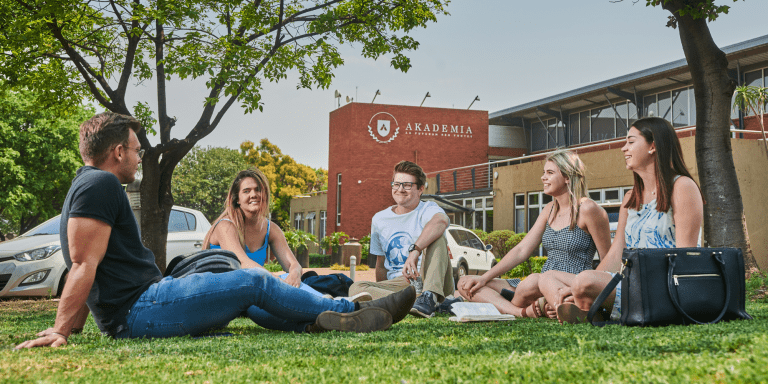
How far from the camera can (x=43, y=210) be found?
1304 inches

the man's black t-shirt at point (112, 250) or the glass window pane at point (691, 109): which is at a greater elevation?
the glass window pane at point (691, 109)

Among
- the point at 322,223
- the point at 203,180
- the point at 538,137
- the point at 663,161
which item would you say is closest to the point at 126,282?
the point at 663,161

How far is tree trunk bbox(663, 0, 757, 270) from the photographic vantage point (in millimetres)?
9086

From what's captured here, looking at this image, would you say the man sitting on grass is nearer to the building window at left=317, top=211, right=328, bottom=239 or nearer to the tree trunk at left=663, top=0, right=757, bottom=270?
the tree trunk at left=663, top=0, right=757, bottom=270

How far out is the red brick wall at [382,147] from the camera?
34.1 m

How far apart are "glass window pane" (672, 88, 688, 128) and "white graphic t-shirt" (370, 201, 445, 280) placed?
70.0 ft

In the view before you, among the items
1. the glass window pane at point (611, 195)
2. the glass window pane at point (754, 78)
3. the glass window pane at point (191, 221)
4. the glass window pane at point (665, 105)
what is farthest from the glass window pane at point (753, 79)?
the glass window pane at point (191, 221)

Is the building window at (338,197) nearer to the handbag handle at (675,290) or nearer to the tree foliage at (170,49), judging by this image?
the tree foliage at (170,49)

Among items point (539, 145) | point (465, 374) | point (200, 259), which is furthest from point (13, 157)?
point (465, 374)

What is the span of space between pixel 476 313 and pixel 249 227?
76.9 inches

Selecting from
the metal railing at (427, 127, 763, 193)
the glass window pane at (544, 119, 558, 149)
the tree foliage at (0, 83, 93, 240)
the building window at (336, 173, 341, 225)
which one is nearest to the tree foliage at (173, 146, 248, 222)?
the tree foliage at (0, 83, 93, 240)

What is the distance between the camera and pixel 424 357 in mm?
2689

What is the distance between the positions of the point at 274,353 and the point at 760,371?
6.44ft

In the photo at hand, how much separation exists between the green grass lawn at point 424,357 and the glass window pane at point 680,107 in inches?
900
